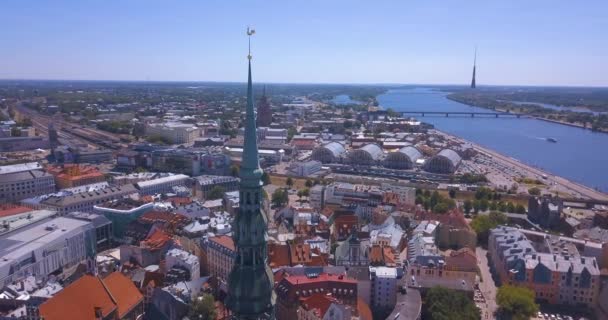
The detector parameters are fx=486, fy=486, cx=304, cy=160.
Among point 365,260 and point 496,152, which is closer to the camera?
point 365,260

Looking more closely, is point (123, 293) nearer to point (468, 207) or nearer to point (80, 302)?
point (80, 302)

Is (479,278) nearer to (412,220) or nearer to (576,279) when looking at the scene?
(576,279)

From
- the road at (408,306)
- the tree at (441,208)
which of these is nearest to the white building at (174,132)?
the tree at (441,208)

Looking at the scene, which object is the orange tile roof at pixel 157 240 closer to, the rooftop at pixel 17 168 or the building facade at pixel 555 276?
the building facade at pixel 555 276

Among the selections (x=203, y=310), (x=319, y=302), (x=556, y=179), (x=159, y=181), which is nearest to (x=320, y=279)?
(x=319, y=302)

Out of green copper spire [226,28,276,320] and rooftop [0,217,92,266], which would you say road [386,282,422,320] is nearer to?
green copper spire [226,28,276,320]

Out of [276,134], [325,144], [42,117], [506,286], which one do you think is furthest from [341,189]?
[42,117]
